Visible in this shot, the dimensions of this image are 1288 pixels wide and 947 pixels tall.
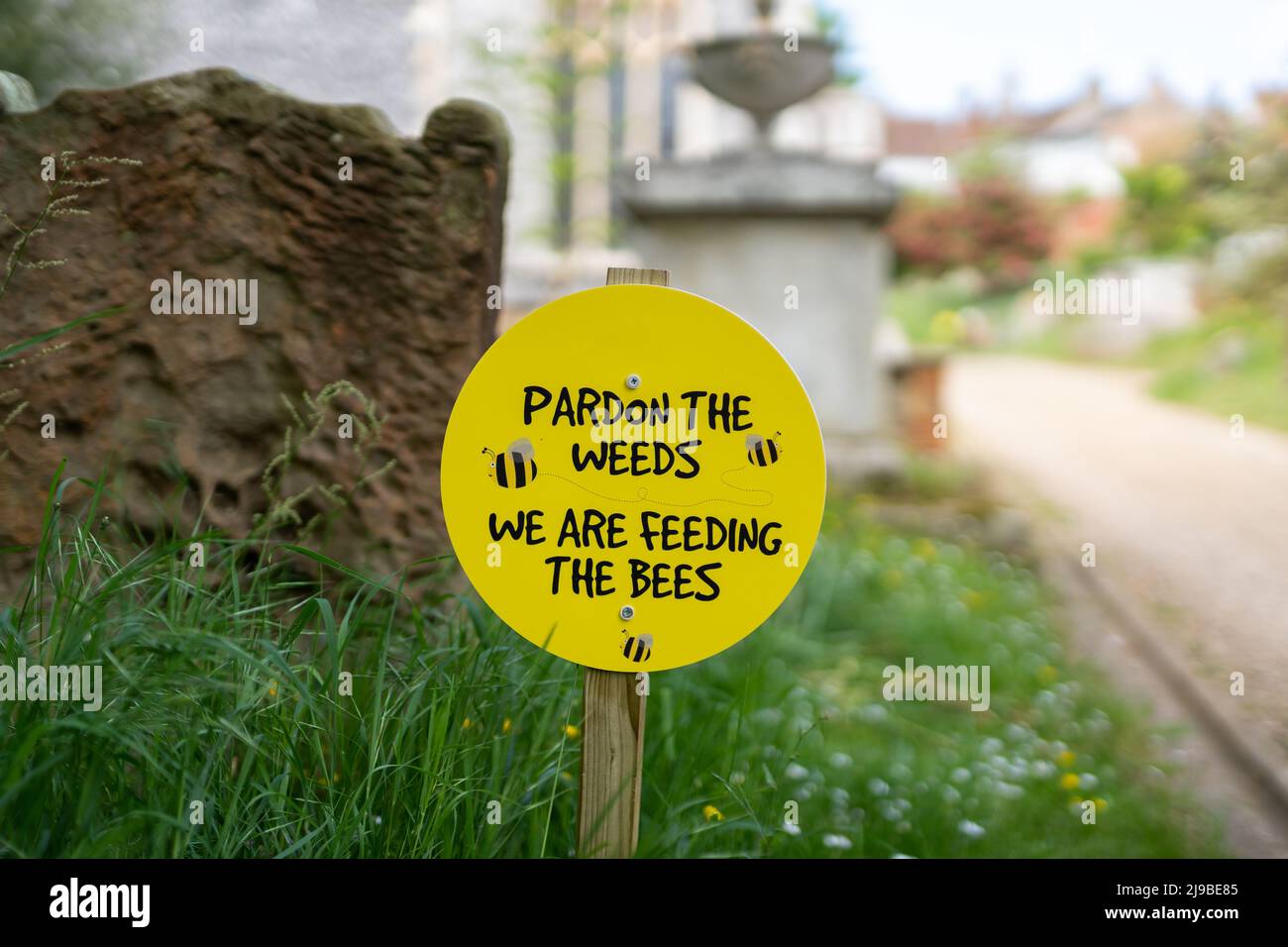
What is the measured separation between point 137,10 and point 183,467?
4.75 metres

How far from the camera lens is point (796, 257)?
643cm

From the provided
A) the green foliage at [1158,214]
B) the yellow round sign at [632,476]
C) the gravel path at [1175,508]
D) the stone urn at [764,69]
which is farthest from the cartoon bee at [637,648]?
the green foliage at [1158,214]

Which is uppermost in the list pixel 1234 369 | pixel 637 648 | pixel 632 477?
pixel 1234 369

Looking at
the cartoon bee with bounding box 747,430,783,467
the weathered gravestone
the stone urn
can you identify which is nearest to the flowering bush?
the stone urn

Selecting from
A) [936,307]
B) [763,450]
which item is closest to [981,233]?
[936,307]

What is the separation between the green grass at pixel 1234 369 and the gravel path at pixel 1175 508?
0.32m

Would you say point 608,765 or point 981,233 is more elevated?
point 981,233

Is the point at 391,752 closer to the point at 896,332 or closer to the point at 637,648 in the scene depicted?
the point at 637,648

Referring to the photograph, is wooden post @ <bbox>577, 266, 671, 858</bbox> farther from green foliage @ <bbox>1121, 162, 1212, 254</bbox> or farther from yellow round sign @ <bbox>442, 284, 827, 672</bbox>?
green foliage @ <bbox>1121, 162, 1212, 254</bbox>

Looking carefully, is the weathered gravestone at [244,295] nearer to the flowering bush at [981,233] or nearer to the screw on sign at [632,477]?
the screw on sign at [632,477]

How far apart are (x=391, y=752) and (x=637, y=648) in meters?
0.46
